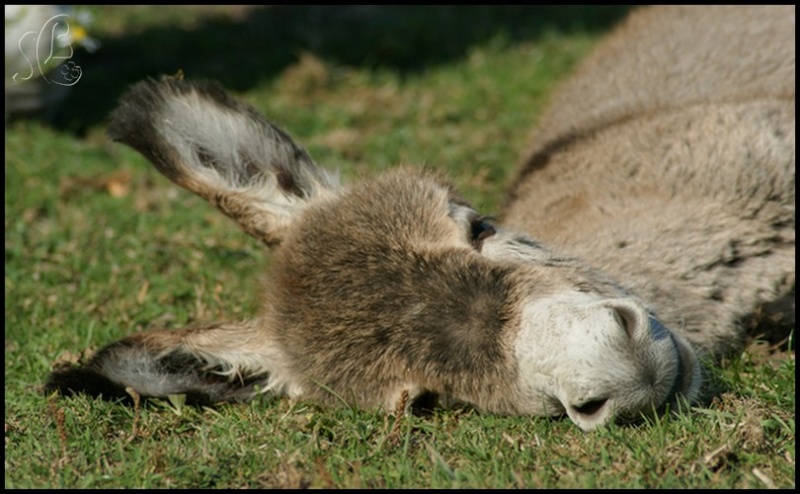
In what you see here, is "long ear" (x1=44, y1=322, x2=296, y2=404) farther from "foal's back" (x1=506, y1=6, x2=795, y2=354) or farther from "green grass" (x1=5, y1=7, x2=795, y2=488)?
"foal's back" (x1=506, y1=6, x2=795, y2=354)

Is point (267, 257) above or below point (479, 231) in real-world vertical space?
below

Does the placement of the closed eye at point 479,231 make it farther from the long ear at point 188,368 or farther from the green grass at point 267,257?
the long ear at point 188,368

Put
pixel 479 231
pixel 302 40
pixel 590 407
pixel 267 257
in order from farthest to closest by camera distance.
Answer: pixel 302 40, pixel 267 257, pixel 479 231, pixel 590 407

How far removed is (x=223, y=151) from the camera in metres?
4.73

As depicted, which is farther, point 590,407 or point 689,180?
point 689,180

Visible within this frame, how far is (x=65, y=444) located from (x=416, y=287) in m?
1.35

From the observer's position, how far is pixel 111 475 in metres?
3.60

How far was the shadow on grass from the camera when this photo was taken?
9.50 metres

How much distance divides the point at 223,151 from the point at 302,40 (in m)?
5.72

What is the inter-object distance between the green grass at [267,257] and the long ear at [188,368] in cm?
9

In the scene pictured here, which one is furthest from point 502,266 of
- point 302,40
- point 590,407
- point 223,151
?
point 302,40

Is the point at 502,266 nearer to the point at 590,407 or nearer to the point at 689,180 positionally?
the point at 590,407

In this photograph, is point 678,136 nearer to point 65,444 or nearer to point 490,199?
point 490,199

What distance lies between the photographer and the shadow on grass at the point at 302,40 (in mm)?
9500
